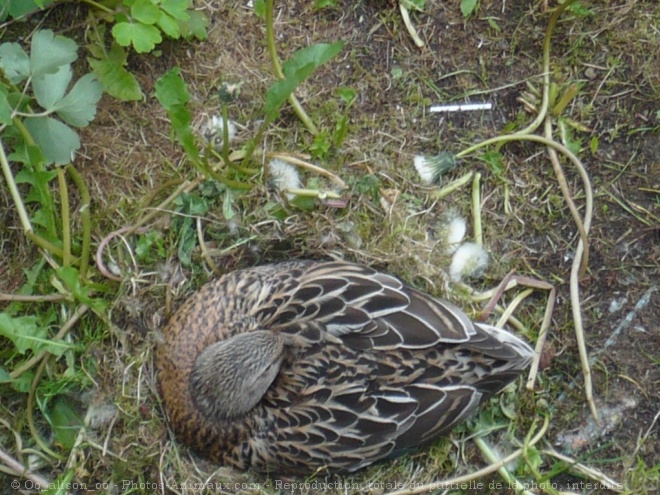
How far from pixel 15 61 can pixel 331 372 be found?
1.18 metres

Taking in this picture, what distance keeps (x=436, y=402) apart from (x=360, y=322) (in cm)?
28

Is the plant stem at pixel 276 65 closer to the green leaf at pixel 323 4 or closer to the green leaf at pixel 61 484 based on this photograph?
Answer: the green leaf at pixel 323 4

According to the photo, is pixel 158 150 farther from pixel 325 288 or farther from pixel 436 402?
pixel 436 402

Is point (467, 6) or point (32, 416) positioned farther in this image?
point (467, 6)

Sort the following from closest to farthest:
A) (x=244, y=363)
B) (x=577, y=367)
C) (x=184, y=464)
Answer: (x=244, y=363), (x=184, y=464), (x=577, y=367)

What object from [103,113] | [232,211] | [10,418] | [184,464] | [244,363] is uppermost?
[103,113]

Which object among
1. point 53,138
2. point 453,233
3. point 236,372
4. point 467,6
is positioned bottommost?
point 453,233

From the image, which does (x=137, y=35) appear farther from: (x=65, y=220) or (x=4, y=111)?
(x=65, y=220)

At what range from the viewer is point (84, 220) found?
7.66 ft

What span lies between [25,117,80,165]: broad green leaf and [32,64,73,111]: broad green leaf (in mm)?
44

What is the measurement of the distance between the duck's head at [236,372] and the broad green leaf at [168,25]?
2.80 feet

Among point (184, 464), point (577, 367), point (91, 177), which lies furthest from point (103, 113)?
point (577, 367)

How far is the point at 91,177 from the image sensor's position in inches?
95.9

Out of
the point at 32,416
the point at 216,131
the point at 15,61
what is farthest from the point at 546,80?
the point at 32,416
